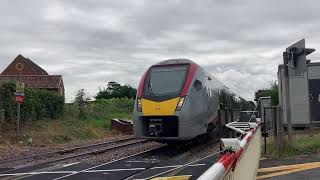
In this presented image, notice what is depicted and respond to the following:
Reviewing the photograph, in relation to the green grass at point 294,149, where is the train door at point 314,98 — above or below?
above

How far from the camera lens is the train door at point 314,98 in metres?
25.5

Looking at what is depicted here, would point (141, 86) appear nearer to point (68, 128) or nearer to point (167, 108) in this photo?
point (167, 108)

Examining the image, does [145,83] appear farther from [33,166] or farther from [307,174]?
[307,174]

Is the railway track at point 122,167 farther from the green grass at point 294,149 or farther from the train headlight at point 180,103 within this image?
the green grass at point 294,149

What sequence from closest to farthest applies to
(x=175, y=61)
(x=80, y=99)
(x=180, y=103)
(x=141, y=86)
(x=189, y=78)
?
(x=180, y=103)
(x=189, y=78)
(x=141, y=86)
(x=175, y=61)
(x=80, y=99)

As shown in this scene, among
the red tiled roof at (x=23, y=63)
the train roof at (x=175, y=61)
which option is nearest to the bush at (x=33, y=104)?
the train roof at (x=175, y=61)

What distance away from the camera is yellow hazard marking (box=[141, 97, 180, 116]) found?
17.2 metres

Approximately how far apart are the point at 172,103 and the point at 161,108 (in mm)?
405

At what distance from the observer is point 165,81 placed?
18297 mm

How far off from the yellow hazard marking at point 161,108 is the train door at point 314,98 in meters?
10.7

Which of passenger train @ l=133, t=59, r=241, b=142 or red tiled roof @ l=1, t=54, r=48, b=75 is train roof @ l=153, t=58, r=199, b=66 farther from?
red tiled roof @ l=1, t=54, r=48, b=75

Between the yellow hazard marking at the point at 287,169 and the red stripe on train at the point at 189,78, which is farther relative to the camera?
the red stripe on train at the point at 189,78

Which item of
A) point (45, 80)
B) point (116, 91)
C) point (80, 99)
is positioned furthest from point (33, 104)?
point (116, 91)

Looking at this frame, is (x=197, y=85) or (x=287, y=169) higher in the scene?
(x=197, y=85)
